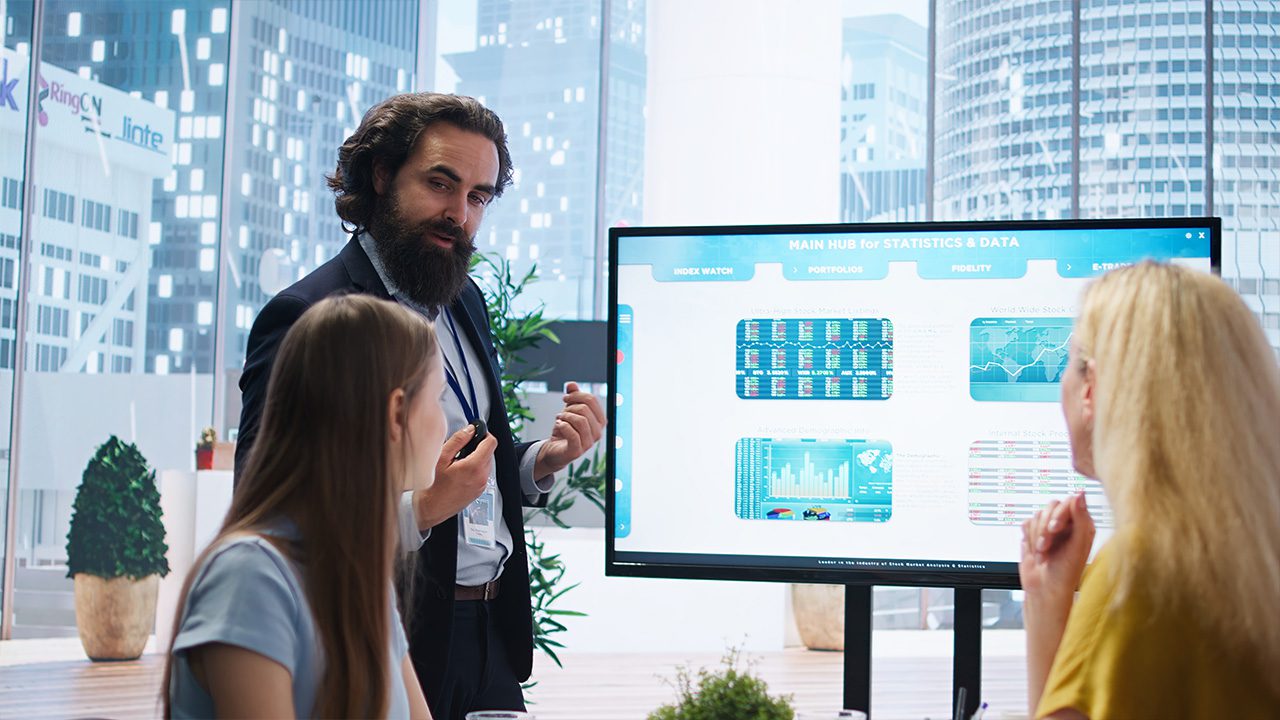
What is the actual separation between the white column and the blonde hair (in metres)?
5.73

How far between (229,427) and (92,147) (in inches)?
82.8

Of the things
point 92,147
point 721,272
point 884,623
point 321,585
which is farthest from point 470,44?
point 321,585

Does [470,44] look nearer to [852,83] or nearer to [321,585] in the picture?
[852,83]

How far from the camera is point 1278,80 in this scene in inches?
328

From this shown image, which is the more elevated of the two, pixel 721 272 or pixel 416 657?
pixel 721 272

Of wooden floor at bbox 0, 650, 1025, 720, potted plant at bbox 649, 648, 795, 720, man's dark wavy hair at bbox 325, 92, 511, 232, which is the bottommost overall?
wooden floor at bbox 0, 650, 1025, 720

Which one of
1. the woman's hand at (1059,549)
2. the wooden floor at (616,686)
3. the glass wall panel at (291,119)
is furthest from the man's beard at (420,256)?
the glass wall panel at (291,119)

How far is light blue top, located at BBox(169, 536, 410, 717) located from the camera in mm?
1287

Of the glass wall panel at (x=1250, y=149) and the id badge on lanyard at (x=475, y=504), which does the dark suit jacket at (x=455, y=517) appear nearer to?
the id badge on lanyard at (x=475, y=504)

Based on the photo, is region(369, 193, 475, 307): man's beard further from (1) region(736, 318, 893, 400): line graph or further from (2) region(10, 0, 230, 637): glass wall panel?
(2) region(10, 0, 230, 637): glass wall panel

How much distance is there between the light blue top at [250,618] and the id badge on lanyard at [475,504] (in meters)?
0.81

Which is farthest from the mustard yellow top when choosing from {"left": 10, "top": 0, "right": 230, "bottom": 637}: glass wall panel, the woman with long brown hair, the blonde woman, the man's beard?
{"left": 10, "top": 0, "right": 230, "bottom": 637}: glass wall panel

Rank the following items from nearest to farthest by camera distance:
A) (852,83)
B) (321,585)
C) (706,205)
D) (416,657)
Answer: (321,585) → (416,657) → (706,205) → (852,83)

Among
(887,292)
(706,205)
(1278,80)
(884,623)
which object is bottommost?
(884,623)
